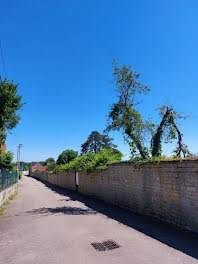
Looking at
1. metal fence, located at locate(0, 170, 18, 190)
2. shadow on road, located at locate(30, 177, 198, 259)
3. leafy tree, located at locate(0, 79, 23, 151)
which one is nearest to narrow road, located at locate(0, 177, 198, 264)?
shadow on road, located at locate(30, 177, 198, 259)

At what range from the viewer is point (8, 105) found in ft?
51.9

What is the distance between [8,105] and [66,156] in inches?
1926

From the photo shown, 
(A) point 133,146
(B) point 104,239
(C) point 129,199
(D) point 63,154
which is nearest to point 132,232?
(B) point 104,239

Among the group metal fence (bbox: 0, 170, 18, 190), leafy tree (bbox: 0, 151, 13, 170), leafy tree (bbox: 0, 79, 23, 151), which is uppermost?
leafy tree (bbox: 0, 79, 23, 151)

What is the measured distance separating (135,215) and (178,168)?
301cm

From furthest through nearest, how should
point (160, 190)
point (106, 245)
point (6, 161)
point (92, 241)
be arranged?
point (6, 161) → point (160, 190) → point (92, 241) → point (106, 245)

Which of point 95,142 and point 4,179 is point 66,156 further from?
point 4,179

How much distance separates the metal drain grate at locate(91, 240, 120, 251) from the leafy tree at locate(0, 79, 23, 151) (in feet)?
43.9

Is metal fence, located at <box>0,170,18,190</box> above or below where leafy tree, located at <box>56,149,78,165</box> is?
below

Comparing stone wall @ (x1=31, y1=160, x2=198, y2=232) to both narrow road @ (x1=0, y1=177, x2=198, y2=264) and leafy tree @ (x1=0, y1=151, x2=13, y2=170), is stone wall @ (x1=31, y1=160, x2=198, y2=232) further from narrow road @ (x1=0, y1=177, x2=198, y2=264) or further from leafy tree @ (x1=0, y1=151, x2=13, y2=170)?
leafy tree @ (x1=0, y1=151, x2=13, y2=170)

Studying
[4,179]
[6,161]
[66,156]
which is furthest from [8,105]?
[66,156]

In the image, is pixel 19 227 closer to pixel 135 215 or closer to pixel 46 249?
pixel 46 249

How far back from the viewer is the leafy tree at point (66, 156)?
63.1m

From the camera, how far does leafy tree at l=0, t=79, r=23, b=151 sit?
50.2 feet
